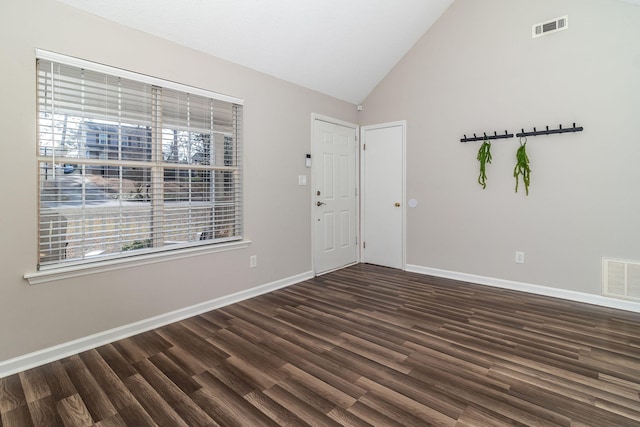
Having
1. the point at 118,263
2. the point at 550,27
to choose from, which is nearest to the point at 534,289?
the point at 550,27

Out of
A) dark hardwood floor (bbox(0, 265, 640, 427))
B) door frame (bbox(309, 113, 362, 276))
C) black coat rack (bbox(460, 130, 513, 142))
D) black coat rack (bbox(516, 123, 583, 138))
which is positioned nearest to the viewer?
dark hardwood floor (bbox(0, 265, 640, 427))

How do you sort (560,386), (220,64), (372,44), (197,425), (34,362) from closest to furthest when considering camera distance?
(197,425), (560,386), (34,362), (220,64), (372,44)

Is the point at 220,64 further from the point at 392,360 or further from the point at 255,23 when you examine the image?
the point at 392,360

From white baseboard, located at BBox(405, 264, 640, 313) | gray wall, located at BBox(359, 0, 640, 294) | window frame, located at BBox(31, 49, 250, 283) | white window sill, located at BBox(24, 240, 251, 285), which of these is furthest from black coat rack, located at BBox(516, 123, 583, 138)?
white window sill, located at BBox(24, 240, 251, 285)

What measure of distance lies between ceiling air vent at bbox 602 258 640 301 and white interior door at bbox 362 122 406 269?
2240mm

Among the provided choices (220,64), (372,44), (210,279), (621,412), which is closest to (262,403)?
(210,279)

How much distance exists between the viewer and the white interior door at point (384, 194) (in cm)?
473

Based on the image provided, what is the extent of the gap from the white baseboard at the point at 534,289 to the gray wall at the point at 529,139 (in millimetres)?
60

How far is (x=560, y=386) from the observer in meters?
1.95

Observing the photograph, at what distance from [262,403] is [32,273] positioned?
6.08 ft

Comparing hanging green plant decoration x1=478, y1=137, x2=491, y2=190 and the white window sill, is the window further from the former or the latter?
hanging green plant decoration x1=478, y1=137, x2=491, y2=190

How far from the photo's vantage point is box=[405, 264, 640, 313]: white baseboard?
3.20m

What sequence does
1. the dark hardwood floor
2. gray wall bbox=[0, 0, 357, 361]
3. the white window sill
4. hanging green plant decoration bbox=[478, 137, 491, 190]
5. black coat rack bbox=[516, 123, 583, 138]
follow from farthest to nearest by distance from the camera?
hanging green plant decoration bbox=[478, 137, 491, 190] → black coat rack bbox=[516, 123, 583, 138] → the white window sill → gray wall bbox=[0, 0, 357, 361] → the dark hardwood floor

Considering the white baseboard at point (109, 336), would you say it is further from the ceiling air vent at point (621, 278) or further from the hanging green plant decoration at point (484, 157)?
the ceiling air vent at point (621, 278)
